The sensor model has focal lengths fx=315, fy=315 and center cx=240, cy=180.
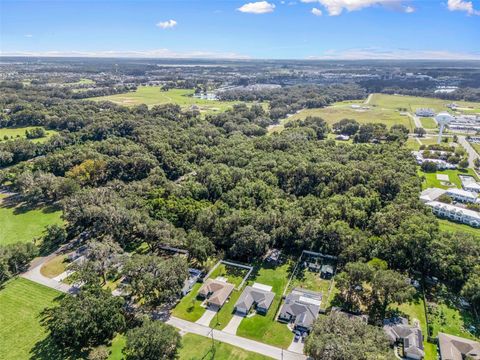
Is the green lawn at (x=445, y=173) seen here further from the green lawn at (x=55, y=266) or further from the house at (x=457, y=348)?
the green lawn at (x=55, y=266)

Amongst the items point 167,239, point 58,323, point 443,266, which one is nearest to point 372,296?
point 443,266

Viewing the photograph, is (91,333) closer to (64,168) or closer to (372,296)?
(372,296)

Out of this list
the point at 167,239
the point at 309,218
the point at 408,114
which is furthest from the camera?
the point at 408,114

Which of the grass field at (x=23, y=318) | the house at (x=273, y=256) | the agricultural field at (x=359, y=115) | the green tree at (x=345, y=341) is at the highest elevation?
the agricultural field at (x=359, y=115)

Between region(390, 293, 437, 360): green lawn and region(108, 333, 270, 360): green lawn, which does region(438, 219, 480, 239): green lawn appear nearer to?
region(390, 293, 437, 360): green lawn

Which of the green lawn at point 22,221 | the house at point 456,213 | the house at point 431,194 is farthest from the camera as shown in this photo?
the house at point 431,194

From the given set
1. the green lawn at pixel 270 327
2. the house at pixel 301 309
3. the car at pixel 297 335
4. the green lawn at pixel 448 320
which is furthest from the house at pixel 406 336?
the green lawn at pixel 270 327
